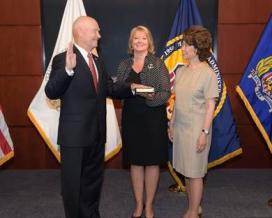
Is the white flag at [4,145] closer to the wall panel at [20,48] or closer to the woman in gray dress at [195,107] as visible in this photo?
the wall panel at [20,48]

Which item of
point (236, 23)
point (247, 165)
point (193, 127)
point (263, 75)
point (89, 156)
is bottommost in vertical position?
point (247, 165)

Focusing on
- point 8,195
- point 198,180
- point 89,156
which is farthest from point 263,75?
point 8,195

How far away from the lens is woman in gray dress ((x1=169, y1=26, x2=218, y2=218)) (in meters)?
2.65

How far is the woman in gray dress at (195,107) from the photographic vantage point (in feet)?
8.70

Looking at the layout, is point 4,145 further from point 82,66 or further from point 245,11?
point 245,11

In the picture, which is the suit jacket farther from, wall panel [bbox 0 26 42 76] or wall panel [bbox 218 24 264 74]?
wall panel [bbox 218 24 264 74]

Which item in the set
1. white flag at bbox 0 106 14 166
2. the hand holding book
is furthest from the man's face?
white flag at bbox 0 106 14 166

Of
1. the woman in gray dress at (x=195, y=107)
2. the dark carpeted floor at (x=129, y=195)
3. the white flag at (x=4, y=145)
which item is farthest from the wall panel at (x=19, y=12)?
the woman in gray dress at (x=195, y=107)

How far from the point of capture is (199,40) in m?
2.65

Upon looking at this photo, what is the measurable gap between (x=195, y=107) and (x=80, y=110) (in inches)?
32.2

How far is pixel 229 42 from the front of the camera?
4.34 metres

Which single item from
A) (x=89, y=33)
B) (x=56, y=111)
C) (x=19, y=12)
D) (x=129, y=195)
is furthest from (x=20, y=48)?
(x=89, y=33)

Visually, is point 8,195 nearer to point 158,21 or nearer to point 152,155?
point 152,155

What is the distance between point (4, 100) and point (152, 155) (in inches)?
91.7
